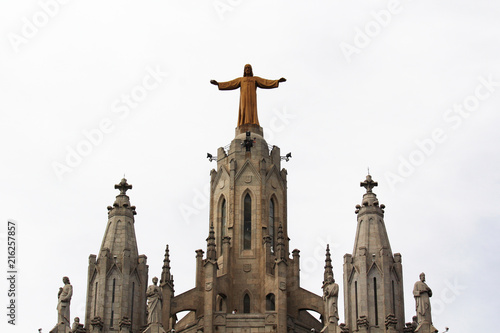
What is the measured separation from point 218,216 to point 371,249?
1059 cm

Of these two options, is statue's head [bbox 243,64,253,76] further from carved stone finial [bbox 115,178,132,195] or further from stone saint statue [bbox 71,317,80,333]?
stone saint statue [bbox 71,317,80,333]

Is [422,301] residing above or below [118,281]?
below

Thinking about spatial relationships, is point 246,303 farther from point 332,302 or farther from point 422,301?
point 422,301

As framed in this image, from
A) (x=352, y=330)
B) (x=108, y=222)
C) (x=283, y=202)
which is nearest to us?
(x=352, y=330)

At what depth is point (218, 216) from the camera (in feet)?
278

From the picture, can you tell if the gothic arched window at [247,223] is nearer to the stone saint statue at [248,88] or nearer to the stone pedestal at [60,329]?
the stone saint statue at [248,88]

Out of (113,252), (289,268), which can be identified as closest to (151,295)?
(113,252)

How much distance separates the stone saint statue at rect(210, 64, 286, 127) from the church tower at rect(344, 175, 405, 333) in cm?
1185

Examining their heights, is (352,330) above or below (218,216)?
below

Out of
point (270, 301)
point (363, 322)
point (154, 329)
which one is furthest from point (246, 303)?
point (363, 322)

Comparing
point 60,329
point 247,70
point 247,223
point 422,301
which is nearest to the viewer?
point 60,329

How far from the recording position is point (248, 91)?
88.0 m

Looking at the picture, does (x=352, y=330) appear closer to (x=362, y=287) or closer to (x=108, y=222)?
(x=362, y=287)

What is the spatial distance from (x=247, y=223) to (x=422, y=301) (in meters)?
12.1
